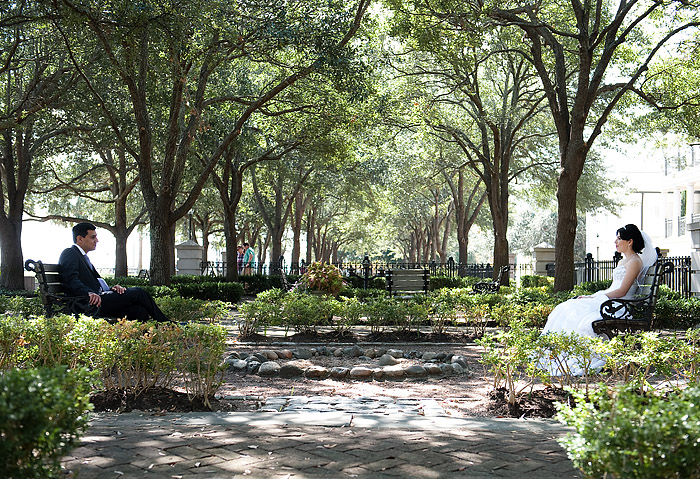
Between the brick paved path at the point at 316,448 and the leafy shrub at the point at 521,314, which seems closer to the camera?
the brick paved path at the point at 316,448

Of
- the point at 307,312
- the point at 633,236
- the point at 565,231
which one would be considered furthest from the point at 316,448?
the point at 565,231

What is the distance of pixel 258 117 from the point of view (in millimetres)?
22094

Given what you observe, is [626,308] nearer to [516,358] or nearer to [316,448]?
[516,358]

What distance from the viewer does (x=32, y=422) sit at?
2453 mm

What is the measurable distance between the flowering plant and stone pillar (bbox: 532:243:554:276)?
1367cm

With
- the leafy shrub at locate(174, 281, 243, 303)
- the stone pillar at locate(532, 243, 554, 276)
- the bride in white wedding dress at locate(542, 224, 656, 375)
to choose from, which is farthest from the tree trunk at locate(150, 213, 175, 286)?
the stone pillar at locate(532, 243, 554, 276)

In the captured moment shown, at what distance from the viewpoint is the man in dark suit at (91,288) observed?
7.63 meters

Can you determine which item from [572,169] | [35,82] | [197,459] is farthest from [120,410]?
[35,82]

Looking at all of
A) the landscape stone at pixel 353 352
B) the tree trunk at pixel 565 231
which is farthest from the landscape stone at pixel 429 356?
the tree trunk at pixel 565 231

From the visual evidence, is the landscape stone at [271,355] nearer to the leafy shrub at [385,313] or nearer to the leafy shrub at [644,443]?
the leafy shrub at [385,313]

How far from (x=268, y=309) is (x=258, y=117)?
12579 mm

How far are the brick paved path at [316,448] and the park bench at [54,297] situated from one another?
3.05m

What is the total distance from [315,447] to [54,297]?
4960mm

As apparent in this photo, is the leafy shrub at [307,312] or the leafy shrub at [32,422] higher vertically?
the leafy shrub at [32,422]
